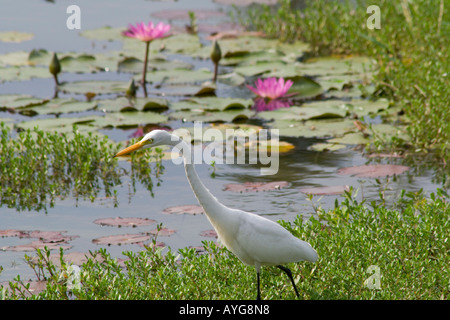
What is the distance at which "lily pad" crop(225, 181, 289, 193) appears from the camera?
5.95 m

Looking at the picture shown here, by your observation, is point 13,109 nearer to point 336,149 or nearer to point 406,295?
point 336,149

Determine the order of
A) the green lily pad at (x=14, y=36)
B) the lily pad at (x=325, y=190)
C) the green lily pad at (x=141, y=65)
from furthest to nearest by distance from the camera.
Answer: the green lily pad at (x=14, y=36)
the green lily pad at (x=141, y=65)
the lily pad at (x=325, y=190)

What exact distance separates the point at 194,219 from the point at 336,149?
78.9 inches

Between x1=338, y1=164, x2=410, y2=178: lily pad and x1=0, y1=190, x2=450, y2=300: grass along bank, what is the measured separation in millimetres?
1502

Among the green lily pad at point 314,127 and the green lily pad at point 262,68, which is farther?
the green lily pad at point 262,68

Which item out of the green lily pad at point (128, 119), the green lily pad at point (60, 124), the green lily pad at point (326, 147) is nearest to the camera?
the green lily pad at point (326, 147)

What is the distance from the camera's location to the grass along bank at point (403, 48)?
261 inches

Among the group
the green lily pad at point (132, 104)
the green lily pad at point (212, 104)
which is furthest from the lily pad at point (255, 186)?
the green lily pad at point (132, 104)

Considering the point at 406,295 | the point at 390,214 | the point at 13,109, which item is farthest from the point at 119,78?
the point at 406,295

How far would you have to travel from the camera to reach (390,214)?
4.62m

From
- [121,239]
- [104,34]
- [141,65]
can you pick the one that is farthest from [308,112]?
[104,34]

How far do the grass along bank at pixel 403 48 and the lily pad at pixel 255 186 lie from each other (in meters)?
1.00

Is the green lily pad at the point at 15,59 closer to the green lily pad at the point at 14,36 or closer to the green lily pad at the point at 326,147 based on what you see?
the green lily pad at the point at 14,36

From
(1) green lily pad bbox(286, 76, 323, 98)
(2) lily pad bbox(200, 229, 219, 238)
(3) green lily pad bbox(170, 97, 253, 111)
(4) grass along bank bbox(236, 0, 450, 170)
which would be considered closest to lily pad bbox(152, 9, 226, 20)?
(4) grass along bank bbox(236, 0, 450, 170)
